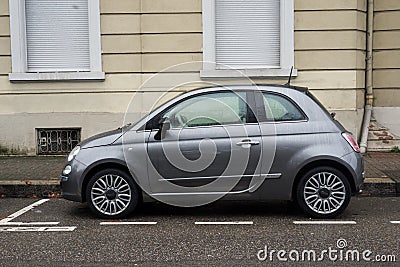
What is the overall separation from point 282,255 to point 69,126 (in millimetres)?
7243

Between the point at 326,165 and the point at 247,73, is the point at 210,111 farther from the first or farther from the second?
the point at 247,73

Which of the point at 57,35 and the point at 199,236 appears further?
the point at 57,35

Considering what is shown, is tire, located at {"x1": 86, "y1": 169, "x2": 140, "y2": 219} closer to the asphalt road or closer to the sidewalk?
the asphalt road

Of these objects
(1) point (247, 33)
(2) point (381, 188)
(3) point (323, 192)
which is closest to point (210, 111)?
(3) point (323, 192)

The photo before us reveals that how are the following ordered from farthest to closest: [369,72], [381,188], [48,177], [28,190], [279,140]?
[369,72] < [48,177] < [28,190] < [381,188] < [279,140]

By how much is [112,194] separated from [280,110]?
2.38m

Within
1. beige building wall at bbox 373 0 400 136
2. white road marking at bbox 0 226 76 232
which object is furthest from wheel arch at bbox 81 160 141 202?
beige building wall at bbox 373 0 400 136

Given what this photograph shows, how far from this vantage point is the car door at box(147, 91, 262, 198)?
6.84 metres

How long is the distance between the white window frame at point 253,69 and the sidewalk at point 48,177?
→ 255 centimetres

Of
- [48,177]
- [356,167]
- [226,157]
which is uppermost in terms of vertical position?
[226,157]

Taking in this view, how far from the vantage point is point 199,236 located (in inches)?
247

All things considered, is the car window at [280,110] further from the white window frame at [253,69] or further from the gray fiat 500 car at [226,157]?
the white window frame at [253,69]

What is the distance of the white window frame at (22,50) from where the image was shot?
11.6 m

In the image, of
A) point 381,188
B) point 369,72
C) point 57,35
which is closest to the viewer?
point 381,188
